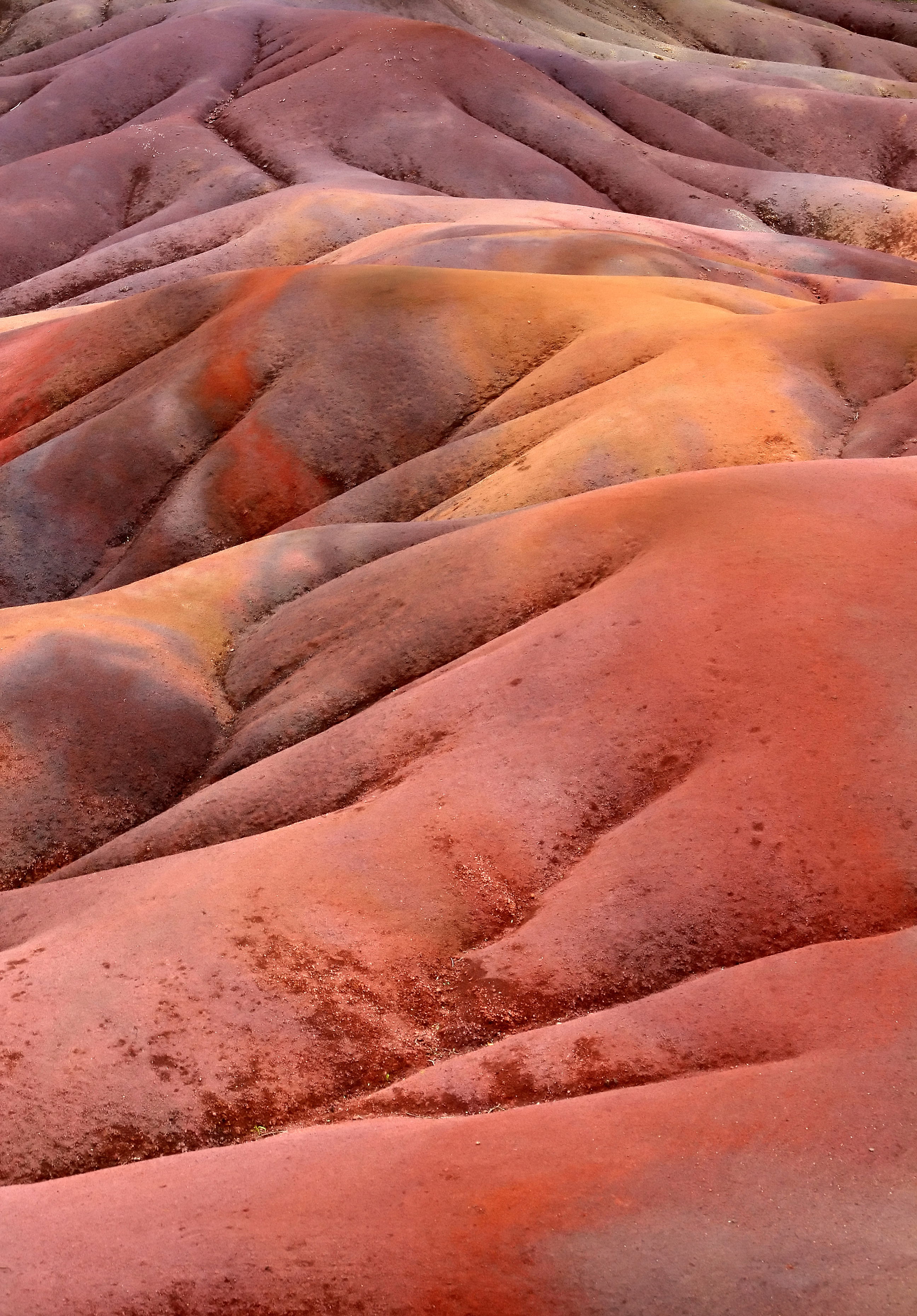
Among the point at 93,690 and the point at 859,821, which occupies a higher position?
the point at 859,821

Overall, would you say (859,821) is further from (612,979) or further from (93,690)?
(93,690)

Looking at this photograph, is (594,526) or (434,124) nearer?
(594,526)

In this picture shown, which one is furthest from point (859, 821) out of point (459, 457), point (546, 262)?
point (546, 262)

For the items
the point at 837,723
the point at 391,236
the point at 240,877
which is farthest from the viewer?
the point at 391,236

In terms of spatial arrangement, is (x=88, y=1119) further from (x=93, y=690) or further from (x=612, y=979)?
(x=93, y=690)

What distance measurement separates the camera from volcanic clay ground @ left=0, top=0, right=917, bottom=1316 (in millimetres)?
9875

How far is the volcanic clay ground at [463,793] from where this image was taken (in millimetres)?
9875

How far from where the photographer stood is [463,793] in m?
15.5

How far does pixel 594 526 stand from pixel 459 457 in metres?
11.6

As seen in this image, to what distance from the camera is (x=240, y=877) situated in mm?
15305

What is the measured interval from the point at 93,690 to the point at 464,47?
59.7m

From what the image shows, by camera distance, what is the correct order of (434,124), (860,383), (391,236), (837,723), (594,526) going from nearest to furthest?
1. (837,723)
2. (594,526)
3. (860,383)
4. (391,236)
5. (434,124)

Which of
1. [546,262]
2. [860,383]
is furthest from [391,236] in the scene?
[860,383]

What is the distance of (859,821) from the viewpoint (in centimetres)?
1320
